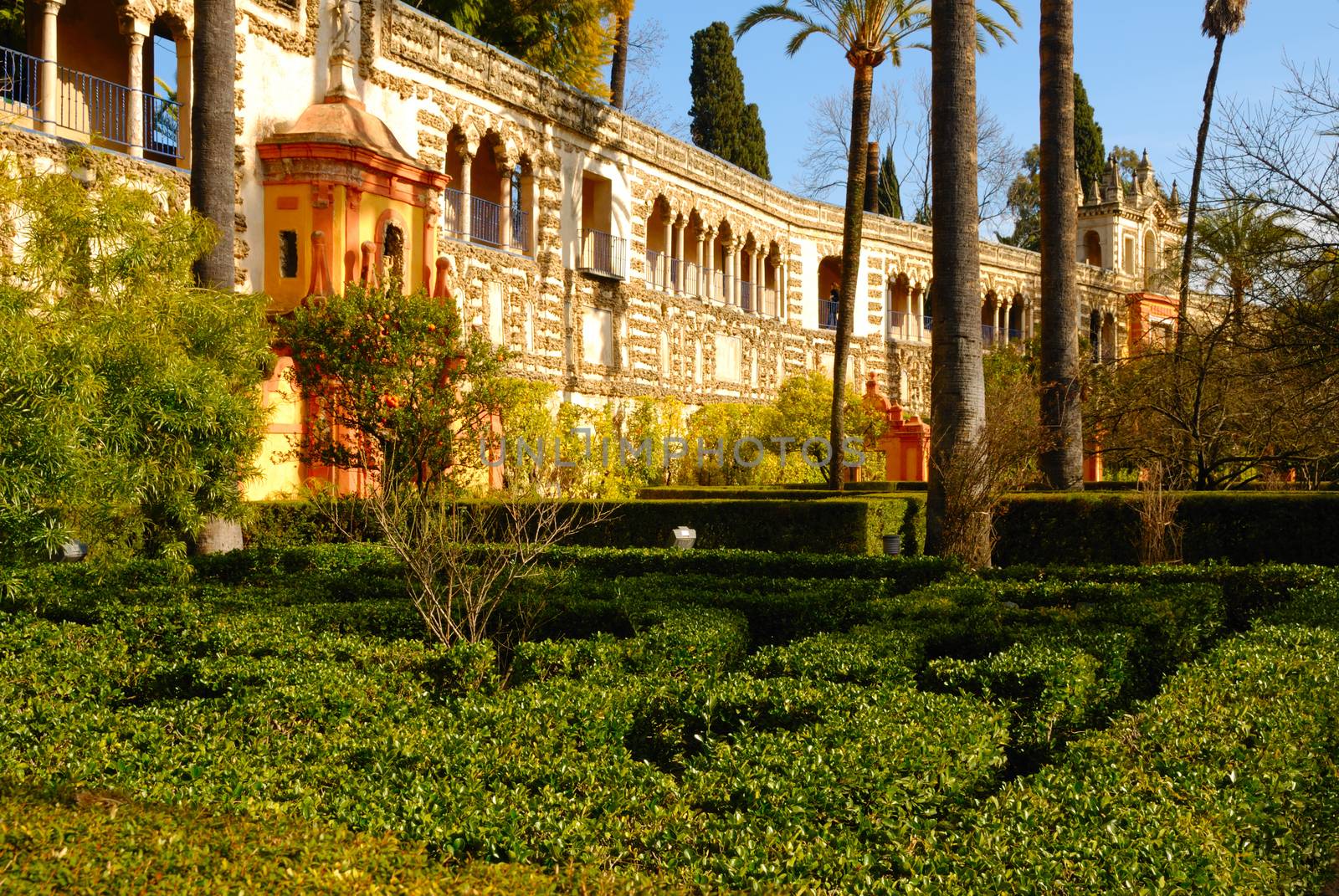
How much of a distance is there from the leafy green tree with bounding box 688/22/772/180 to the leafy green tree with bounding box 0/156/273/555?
1192 inches

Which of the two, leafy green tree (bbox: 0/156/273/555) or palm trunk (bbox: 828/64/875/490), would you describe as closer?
leafy green tree (bbox: 0/156/273/555)

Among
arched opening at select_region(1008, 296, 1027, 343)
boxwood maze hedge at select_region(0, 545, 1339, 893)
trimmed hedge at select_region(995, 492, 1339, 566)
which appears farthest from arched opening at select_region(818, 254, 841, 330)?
boxwood maze hedge at select_region(0, 545, 1339, 893)

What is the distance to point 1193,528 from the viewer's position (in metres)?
13.3

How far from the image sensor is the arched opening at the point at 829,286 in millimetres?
38500

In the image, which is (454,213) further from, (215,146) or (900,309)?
(900,309)

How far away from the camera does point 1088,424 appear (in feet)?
60.5

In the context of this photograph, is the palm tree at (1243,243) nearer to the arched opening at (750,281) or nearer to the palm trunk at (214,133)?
the palm trunk at (214,133)

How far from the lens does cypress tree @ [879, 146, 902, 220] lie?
4900cm

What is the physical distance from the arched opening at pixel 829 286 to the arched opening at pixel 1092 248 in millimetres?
15099

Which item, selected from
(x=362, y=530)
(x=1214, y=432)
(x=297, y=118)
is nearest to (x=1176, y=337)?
(x=1214, y=432)

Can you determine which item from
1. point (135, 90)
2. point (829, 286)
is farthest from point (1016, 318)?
point (135, 90)

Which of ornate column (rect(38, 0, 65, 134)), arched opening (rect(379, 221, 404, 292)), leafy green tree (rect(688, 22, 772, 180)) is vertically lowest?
arched opening (rect(379, 221, 404, 292))

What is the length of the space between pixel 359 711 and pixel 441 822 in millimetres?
1658

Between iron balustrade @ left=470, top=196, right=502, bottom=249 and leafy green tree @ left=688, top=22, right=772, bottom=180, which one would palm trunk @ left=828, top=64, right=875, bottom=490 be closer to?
iron balustrade @ left=470, top=196, right=502, bottom=249
